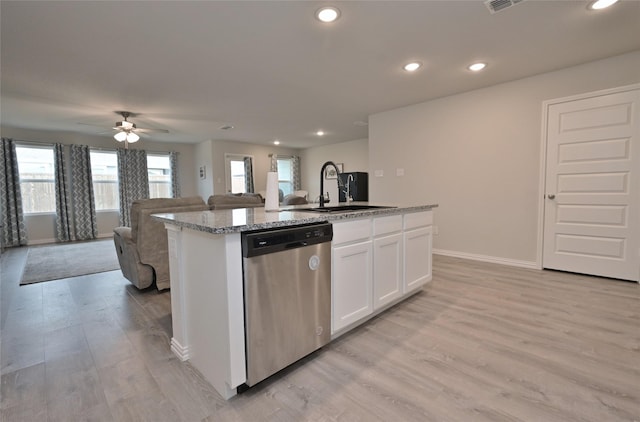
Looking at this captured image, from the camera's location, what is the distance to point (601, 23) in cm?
234

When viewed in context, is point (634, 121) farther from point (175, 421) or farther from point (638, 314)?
point (175, 421)

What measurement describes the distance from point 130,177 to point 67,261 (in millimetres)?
3049

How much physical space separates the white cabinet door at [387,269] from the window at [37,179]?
7.22 m

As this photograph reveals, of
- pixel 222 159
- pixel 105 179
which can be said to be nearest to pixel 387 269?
pixel 222 159

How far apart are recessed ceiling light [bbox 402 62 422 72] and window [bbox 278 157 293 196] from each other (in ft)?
20.3

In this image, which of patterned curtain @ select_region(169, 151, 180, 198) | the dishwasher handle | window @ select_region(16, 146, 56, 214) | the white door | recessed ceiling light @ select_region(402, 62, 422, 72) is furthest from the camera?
patterned curtain @ select_region(169, 151, 180, 198)

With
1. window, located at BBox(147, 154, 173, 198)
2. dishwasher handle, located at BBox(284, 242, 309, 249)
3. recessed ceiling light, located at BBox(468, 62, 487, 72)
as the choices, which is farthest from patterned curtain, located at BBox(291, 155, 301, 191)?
dishwasher handle, located at BBox(284, 242, 309, 249)

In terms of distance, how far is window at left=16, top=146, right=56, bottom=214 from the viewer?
578 cm

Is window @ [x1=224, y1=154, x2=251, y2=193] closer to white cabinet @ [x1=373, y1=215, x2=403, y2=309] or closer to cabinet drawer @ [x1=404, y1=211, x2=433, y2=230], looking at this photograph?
cabinet drawer @ [x1=404, y1=211, x2=433, y2=230]

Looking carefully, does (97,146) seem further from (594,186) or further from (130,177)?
(594,186)

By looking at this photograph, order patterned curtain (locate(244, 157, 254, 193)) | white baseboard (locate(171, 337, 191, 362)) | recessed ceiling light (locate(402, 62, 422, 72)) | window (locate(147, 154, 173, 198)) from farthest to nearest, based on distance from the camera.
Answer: patterned curtain (locate(244, 157, 254, 193)) → window (locate(147, 154, 173, 198)) → recessed ceiling light (locate(402, 62, 422, 72)) → white baseboard (locate(171, 337, 191, 362))

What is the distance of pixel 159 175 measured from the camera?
24.5 feet

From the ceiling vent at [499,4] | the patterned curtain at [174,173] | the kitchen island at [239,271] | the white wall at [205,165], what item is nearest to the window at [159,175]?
the patterned curtain at [174,173]

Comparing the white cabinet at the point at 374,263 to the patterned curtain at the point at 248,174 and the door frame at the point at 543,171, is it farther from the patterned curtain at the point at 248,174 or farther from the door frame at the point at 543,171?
the patterned curtain at the point at 248,174
